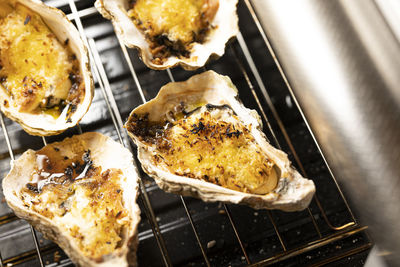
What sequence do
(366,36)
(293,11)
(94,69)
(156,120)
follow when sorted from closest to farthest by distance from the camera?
(366,36) < (293,11) < (156,120) < (94,69)

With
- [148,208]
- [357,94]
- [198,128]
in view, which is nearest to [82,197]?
[148,208]

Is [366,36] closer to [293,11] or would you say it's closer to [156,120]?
[293,11]

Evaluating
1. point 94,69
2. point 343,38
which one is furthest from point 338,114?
point 94,69

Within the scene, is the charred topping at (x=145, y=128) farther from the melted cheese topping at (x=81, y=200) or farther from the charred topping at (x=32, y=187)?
the charred topping at (x=32, y=187)

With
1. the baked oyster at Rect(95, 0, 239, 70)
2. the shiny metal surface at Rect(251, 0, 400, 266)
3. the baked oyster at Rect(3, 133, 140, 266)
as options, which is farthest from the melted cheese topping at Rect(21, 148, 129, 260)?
the shiny metal surface at Rect(251, 0, 400, 266)

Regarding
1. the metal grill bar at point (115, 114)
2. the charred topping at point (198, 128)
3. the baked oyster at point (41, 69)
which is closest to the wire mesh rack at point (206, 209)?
the metal grill bar at point (115, 114)

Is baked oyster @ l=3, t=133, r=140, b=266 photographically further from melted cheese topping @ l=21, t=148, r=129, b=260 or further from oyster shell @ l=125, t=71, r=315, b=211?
oyster shell @ l=125, t=71, r=315, b=211

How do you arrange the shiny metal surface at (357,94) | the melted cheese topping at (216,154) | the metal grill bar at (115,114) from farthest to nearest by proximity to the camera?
the metal grill bar at (115,114), the melted cheese topping at (216,154), the shiny metal surface at (357,94)
